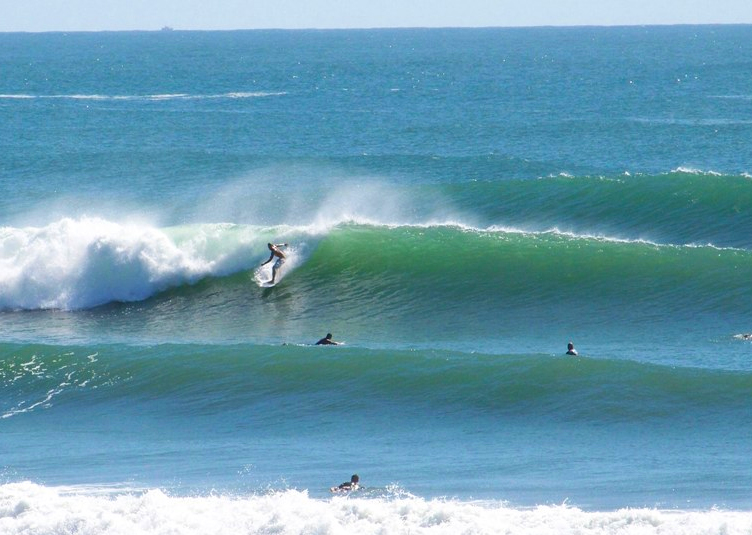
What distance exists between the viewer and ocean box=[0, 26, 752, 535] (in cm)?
1373

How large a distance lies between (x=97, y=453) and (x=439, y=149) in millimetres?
31493

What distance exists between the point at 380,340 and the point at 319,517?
29.2 ft

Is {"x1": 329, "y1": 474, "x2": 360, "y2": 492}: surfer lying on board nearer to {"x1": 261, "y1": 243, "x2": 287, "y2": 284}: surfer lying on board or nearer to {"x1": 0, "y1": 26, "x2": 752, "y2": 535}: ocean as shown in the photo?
{"x1": 0, "y1": 26, "x2": 752, "y2": 535}: ocean

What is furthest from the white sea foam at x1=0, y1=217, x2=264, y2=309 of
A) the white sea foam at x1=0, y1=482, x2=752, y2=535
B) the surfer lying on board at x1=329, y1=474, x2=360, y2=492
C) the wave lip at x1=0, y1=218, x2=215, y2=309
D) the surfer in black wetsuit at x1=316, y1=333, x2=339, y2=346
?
the surfer lying on board at x1=329, y1=474, x2=360, y2=492

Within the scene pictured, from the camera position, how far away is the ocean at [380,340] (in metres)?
13.7

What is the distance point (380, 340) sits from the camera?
2162 centimetres

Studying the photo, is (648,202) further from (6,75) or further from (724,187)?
(6,75)

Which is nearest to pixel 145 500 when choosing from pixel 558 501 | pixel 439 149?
pixel 558 501

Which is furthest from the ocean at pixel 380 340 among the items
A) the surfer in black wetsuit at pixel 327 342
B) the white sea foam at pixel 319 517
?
the surfer in black wetsuit at pixel 327 342

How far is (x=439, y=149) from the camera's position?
46.1 metres

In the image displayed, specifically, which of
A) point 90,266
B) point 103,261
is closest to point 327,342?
point 103,261

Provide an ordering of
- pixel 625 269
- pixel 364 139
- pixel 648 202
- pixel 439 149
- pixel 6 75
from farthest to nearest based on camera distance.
Answer: pixel 6 75
pixel 364 139
pixel 439 149
pixel 648 202
pixel 625 269

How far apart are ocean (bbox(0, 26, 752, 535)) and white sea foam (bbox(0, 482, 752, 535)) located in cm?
3

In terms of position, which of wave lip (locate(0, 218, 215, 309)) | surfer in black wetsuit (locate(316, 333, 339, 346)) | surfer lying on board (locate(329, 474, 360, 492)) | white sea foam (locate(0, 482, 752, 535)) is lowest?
white sea foam (locate(0, 482, 752, 535))
